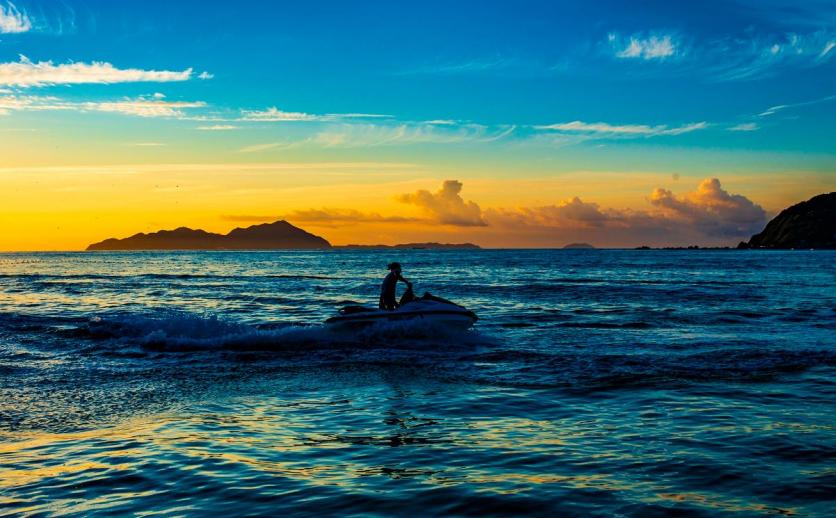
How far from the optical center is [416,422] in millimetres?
10664

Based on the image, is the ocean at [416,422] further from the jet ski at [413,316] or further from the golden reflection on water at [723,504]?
the jet ski at [413,316]

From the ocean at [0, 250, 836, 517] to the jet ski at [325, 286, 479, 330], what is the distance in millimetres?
322

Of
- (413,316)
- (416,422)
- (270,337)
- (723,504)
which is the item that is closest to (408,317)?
(413,316)

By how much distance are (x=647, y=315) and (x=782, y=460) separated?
72.5 ft

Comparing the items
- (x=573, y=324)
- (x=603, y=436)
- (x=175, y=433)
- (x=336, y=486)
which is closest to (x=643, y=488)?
(x=603, y=436)

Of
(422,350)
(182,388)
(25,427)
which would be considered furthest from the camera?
(422,350)

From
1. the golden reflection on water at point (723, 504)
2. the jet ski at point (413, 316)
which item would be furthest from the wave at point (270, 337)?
the golden reflection on water at point (723, 504)

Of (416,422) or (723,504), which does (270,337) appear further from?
(723,504)

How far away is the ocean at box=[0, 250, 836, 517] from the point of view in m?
7.28

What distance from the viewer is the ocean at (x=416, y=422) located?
7281mm

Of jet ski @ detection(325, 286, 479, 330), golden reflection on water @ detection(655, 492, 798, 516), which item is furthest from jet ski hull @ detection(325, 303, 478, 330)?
golden reflection on water @ detection(655, 492, 798, 516)

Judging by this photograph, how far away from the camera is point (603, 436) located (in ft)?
31.6

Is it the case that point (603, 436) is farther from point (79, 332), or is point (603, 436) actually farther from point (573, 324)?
point (79, 332)

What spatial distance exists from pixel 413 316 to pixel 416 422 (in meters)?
10.8
